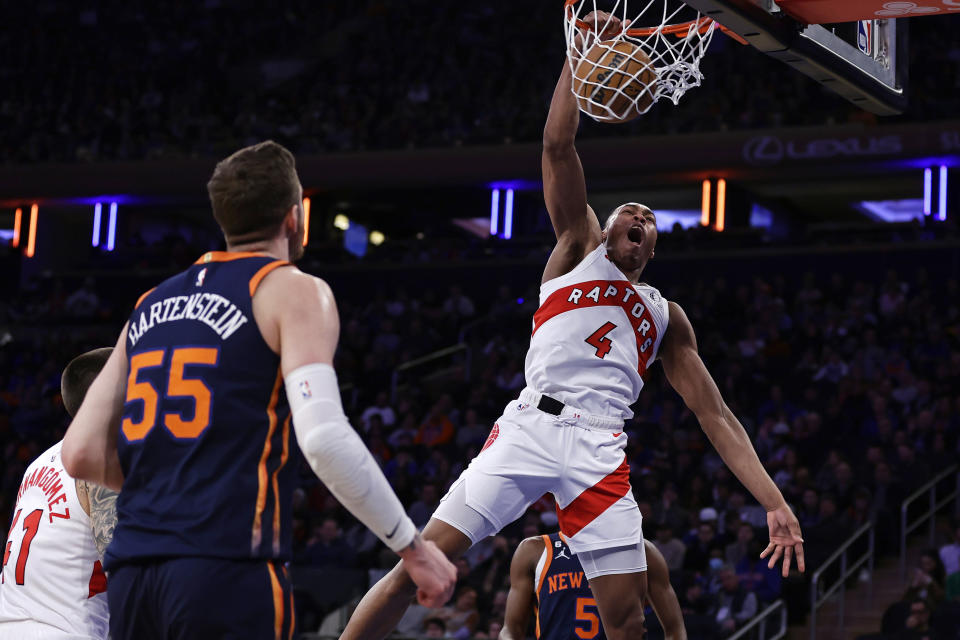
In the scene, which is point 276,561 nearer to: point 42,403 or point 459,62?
point 42,403

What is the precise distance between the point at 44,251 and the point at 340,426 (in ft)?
85.7

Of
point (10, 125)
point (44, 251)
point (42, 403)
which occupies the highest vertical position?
point (10, 125)

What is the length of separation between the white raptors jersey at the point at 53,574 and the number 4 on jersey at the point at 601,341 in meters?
2.26

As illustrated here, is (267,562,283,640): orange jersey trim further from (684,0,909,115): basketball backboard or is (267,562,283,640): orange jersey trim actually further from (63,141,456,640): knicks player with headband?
(684,0,909,115): basketball backboard

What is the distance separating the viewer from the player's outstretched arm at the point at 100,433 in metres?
3.21

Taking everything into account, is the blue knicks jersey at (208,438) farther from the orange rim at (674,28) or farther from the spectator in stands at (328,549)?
the spectator in stands at (328,549)

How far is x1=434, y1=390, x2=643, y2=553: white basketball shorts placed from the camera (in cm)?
519

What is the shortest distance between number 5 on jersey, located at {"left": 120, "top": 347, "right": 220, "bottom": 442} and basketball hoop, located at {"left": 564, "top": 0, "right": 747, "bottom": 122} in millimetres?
2565

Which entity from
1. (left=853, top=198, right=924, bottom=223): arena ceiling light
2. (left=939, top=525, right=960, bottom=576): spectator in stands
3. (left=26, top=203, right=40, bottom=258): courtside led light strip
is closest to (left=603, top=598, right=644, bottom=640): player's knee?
(left=939, top=525, right=960, bottom=576): spectator in stands

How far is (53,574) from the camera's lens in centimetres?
417

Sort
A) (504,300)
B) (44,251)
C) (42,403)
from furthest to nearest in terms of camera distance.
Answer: (44,251), (504,300), (42,403)

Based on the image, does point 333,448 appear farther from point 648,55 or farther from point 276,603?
point 648,55

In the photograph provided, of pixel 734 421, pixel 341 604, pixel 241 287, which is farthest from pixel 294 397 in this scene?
pixel 341 604

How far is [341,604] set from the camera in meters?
12.3
